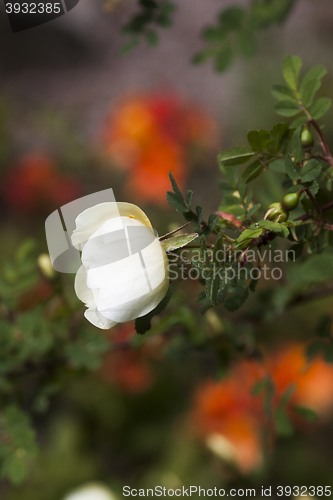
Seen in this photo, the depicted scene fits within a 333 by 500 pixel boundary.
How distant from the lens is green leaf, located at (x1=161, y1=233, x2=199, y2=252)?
0.80 ft

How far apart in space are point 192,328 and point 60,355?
0.59ft

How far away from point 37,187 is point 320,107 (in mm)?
998

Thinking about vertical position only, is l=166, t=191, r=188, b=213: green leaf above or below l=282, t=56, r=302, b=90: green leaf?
below

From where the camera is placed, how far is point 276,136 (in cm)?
29

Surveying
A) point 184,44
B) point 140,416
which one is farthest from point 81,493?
point 184,44

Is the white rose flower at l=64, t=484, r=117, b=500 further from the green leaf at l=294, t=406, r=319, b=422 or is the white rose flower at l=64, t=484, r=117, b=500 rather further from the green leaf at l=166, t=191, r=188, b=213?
the green leaf at l=166, t=191, r=188, b=213

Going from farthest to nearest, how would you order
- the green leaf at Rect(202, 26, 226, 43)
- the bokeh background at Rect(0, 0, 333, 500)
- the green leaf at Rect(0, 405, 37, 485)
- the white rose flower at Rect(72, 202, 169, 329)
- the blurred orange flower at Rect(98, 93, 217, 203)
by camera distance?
the blurred orange flower at Rect(98, 93, 217, 203), the bokeh background at Rect(0, 0, 333, 500), the green leaf at Rect(202, 26, 226, 43), the green leaf at Rect(0, 405, 37, 485), the white rose flower at Rect(72, 202, 169, 329)

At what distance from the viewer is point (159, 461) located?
796mm

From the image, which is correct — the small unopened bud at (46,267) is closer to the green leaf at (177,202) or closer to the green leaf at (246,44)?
the green leaf at (177,202)

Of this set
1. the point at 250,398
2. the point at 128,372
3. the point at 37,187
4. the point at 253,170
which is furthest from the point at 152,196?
the point at 253,170

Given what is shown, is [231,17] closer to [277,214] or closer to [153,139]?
[277,214]

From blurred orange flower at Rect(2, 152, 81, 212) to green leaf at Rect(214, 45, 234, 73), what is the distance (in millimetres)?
700

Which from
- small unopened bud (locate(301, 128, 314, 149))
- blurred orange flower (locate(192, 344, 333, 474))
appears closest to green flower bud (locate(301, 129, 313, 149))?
small unopened bud (locate(301, 128, 314, 149))

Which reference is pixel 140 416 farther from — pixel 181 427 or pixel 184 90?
pixel 184 90
